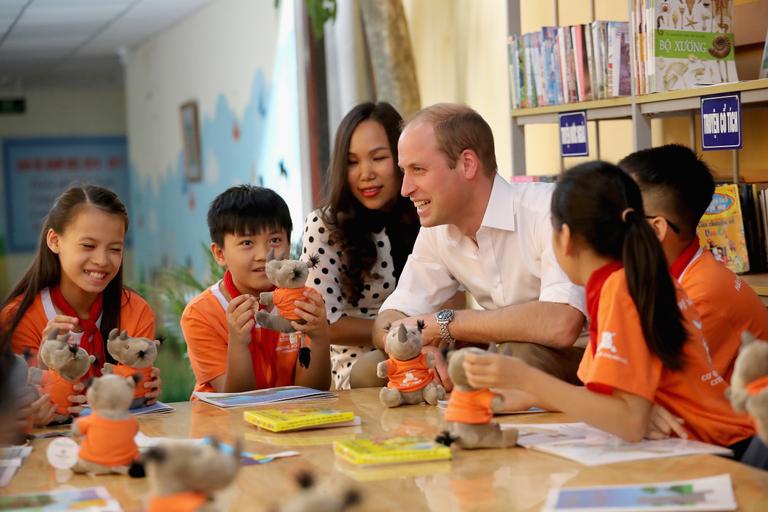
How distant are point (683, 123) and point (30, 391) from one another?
2296mm

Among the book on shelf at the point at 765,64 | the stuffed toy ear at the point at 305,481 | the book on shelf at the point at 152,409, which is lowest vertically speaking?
the book on shelf at the point at 152,409

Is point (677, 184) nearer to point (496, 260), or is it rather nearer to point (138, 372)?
point (496, 260)

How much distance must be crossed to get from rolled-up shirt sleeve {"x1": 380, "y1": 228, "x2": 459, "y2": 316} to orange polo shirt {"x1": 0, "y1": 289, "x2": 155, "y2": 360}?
2.04 ft

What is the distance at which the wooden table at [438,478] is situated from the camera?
142 cm

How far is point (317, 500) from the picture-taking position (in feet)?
3.36

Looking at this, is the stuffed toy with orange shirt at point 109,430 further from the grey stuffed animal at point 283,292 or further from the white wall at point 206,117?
the white wall at point 206,117

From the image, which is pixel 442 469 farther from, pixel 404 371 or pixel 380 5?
pixel 380 5

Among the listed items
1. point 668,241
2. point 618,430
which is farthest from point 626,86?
point 618,430

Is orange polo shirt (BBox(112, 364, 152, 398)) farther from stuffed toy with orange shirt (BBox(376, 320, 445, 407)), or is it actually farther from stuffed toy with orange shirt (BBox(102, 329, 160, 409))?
stuffed toy with orange shirt (BBox(376, 320, 445, 407))

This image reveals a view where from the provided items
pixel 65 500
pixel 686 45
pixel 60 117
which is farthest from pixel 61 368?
pixel 60 117

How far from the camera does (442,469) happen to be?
1.58 metres

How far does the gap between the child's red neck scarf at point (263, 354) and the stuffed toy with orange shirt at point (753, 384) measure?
1.33 m

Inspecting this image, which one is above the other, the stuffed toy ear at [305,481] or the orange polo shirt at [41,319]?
the orange polo shirt at [41,319]

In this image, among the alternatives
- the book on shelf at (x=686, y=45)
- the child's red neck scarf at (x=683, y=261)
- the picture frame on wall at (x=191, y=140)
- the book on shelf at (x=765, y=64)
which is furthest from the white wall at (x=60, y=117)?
the child's red neck scarf at (x=683, y=261)
